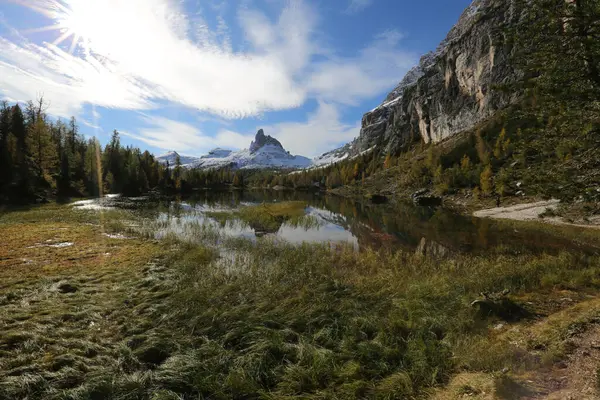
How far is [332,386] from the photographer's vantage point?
6.57 meters

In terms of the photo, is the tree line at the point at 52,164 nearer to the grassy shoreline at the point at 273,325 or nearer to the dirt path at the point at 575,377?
the grassy shoreline at the point at 273,325

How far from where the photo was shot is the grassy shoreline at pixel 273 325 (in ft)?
21.6

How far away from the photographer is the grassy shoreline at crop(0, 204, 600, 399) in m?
6.58

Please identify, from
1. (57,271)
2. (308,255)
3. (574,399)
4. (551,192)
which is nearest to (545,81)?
(551,192)

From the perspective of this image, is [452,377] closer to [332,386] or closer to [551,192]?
[332,386]

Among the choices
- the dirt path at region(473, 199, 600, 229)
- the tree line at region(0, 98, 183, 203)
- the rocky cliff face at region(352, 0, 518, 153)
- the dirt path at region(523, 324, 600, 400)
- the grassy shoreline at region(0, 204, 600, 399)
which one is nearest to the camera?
the dirt path at region(523, 324, 600, 400)

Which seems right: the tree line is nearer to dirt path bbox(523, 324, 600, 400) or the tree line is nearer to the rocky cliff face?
dirt path bbox(523, 324, 600, 400)

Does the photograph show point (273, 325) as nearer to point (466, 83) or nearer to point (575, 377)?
point (575, 377)

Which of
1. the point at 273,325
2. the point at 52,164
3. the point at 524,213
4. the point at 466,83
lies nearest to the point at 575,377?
the point at 273,325

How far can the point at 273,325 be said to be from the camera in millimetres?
9719

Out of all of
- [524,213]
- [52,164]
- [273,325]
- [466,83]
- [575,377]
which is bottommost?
[273,325]

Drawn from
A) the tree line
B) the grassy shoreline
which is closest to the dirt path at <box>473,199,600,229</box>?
the grassy shoreline

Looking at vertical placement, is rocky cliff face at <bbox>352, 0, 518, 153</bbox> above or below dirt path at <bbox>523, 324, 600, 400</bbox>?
above

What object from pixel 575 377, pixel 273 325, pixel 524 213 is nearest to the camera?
pixel 575 377
